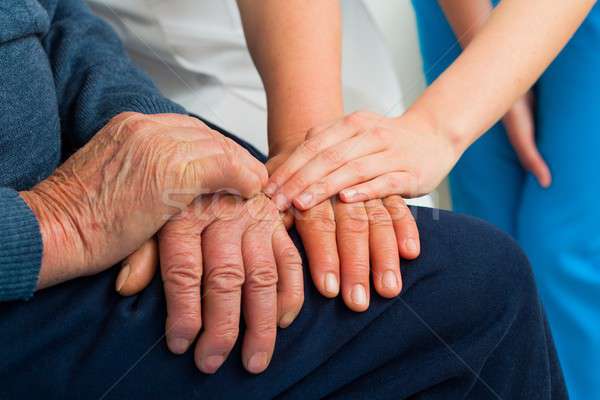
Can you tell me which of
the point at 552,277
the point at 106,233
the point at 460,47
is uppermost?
the point at 106,233

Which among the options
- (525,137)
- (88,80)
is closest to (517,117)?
(525,137)

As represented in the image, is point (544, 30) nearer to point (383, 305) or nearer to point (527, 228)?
point (527, 228)

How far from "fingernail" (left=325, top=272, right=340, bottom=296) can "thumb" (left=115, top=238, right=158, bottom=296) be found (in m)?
0.14

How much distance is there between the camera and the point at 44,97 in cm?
70

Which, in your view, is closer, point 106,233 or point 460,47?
point 106,233

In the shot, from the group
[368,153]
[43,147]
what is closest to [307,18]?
[368,153]

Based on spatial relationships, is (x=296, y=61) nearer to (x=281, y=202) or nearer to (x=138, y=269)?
(x=281, y=202)

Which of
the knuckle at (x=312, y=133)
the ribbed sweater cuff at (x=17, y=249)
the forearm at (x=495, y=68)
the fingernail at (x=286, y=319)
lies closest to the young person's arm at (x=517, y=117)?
the forearm at (x=495, y=68)

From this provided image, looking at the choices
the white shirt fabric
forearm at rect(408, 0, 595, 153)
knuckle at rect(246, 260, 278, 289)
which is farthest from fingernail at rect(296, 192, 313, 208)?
the white shirt fabric

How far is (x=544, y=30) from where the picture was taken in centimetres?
90

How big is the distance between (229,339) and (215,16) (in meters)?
0.69

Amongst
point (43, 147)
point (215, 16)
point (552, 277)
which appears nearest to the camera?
point (43, 147)

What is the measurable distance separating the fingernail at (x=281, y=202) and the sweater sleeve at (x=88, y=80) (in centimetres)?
16

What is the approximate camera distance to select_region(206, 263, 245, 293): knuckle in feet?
1.94
